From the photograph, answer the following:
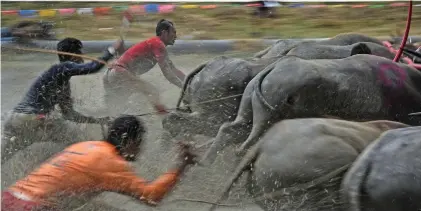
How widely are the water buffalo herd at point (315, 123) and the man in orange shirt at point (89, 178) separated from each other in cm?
43

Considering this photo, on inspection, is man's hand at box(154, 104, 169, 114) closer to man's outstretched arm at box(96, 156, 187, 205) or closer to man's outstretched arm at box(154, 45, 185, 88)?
man's outstretched arm at box(154, 45, 185, 88)

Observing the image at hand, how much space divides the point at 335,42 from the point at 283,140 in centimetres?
207

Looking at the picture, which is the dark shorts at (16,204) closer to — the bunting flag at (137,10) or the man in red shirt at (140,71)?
the man in red shirt at (140,71)

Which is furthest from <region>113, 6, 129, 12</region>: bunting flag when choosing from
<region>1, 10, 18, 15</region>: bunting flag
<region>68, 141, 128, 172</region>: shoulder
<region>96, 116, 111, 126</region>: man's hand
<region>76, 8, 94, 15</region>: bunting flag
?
<region>68, 141, 128, 172</region>: shoulder

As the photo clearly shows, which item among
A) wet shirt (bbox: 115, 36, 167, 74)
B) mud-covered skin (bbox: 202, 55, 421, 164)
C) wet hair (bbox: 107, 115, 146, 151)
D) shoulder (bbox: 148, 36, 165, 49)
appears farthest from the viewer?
shoulder (bbox: 148, 36, 165, 49)

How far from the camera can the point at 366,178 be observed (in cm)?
320

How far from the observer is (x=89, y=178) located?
369 cm

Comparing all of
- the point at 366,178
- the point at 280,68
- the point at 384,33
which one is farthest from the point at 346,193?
the point at 384,33

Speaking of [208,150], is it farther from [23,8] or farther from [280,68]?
[23,8]

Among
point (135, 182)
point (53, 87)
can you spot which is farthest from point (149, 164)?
point (53, 87)

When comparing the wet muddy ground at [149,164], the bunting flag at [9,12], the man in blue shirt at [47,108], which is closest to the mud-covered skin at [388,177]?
the wet muddy ground at [149,164]

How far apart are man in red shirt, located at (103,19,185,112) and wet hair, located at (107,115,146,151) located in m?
0.98

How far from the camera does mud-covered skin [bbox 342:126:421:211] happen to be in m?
3.12

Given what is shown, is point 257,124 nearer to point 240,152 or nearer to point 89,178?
point 240,152
